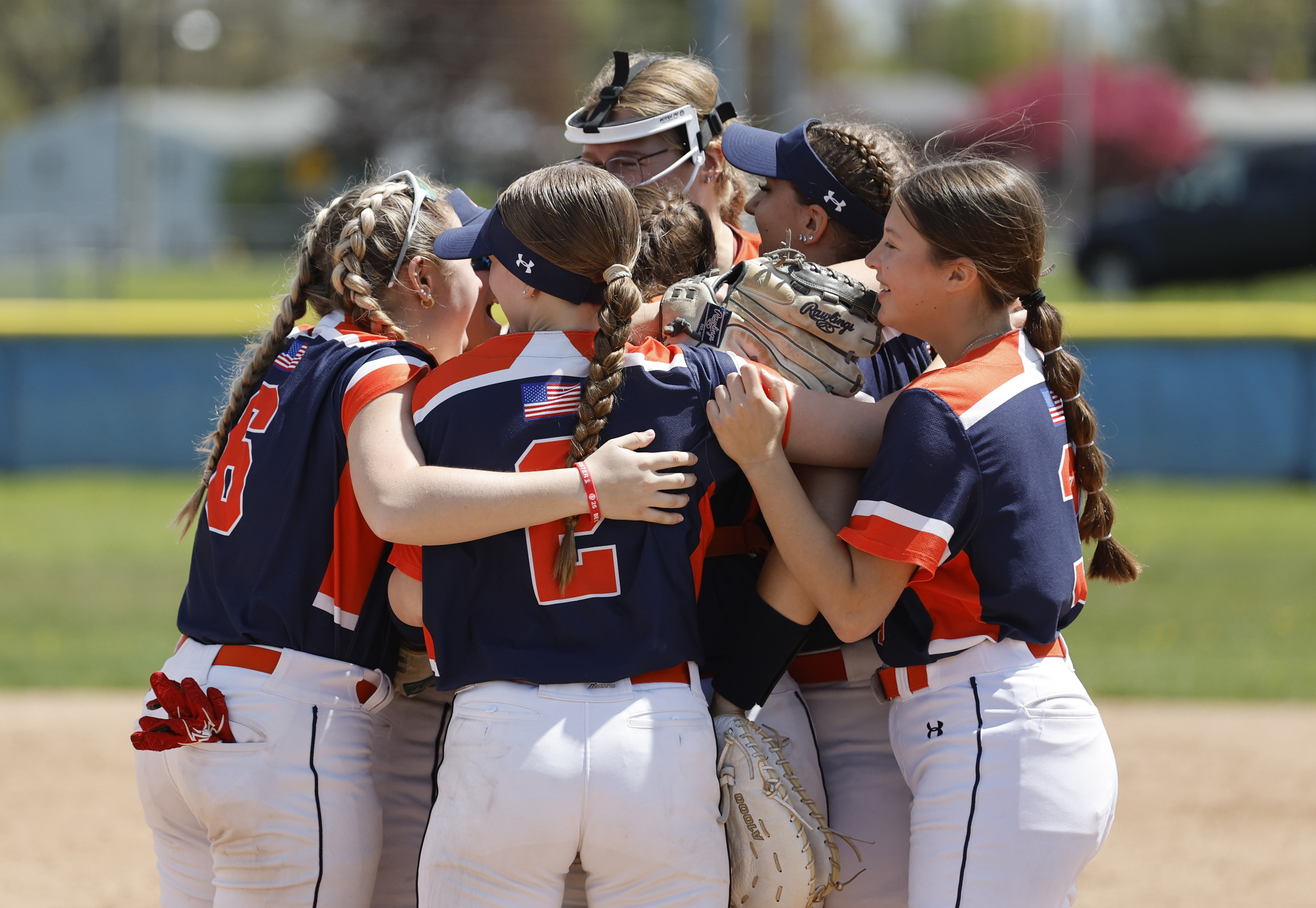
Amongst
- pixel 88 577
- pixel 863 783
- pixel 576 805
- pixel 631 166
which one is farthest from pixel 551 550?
pixel 88 577

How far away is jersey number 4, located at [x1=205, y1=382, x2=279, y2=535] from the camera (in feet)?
8.16

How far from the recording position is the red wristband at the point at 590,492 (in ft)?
6.93

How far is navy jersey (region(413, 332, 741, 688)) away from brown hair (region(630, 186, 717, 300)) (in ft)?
1.29

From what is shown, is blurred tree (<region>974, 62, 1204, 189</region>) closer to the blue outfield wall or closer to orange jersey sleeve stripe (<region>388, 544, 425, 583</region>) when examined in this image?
the blue outfield wall

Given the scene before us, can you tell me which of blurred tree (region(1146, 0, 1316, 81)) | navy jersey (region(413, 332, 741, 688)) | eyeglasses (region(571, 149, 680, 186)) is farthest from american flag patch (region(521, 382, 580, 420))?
blurred tree (region(1146, 0, 1316, 81))

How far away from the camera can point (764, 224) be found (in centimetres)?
280

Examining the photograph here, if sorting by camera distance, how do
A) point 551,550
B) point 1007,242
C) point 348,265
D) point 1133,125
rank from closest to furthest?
point 551,550, point 1007,242, point 348,265, point 1133,125

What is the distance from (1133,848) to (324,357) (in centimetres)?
374

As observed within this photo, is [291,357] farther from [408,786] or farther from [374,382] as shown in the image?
[408,786]

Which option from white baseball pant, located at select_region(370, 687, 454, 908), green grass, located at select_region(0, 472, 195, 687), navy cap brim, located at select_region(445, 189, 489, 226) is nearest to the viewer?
navy cap brim, located at select_region(445, 189, 489, 226)

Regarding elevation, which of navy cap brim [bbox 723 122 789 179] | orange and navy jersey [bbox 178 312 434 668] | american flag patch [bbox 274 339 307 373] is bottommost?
orange and navy jersey [bbox 178 312 434 668]

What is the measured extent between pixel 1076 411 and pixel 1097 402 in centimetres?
978

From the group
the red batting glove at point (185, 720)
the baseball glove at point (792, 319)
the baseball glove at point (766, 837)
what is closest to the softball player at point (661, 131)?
the baseball glove at point (792, 319)

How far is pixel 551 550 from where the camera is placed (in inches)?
85.0
